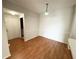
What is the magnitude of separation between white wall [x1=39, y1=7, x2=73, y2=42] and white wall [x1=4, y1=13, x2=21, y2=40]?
2.23 meters

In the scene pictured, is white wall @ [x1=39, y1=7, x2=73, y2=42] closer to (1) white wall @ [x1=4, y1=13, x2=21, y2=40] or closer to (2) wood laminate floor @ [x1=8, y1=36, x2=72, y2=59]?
(2) wood laminate floor @ [x1=8, y1=36, x2=72, y2=59]

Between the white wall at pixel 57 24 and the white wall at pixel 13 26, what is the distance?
2.23 metres

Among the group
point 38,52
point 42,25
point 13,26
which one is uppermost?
point 42,25

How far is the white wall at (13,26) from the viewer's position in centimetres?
374

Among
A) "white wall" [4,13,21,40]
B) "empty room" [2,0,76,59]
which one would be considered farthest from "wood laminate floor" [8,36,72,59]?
"white wall" [4,13,21,40]

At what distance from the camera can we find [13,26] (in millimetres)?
A: 4125

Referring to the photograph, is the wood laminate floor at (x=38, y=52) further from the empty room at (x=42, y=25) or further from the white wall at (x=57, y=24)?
the white wall at (x=57, y=24)

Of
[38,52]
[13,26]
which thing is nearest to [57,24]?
[38,52]

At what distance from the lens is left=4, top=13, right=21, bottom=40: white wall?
374 centimetres

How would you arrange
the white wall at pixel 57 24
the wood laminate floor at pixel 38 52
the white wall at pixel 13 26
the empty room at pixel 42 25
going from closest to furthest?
the wood laminate floor at pixel 38 52 → the empty room at pixel 42 25 → the white wall at pixel 57 24 → the white wall at pixel 13 26

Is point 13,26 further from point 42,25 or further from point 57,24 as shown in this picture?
point 57,24

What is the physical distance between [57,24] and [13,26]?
3577mm

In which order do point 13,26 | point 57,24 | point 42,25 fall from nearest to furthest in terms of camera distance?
point 57,24, point 13,26, point 42,25

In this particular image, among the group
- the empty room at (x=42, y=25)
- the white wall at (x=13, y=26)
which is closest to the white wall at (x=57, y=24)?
the empty room at (x=42, y=25)
